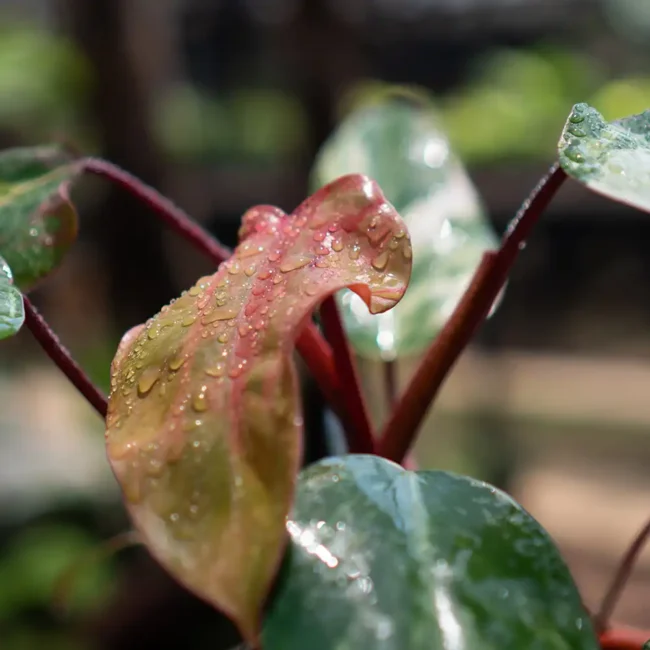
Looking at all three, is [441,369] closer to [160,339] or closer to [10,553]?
[160,339]

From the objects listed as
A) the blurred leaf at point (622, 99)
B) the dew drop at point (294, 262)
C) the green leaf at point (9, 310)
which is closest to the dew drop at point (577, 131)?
the dew drop at point (294, 262)

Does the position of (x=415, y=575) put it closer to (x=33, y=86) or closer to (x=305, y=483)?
(x=305, y=483)

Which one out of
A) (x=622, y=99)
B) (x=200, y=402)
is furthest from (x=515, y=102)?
(x=200, y=402)

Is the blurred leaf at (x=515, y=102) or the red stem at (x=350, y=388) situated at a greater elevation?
the red stem at (x=350, y=388)

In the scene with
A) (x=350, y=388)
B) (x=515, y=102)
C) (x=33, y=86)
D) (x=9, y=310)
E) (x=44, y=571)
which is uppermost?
(x=9, y=310)

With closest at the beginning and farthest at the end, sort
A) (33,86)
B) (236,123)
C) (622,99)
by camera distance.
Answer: (622,99)
(33,86)
(236,123)

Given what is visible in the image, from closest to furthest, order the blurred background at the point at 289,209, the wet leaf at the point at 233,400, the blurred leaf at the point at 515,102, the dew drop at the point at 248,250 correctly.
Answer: the wet leaf at the point at 233,400, the dew drop at the point at 248,250, the blurred background at the point at 289,209, the blurred leaf at the point at 515,102

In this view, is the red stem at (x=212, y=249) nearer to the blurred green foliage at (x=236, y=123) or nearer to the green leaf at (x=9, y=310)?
the green leaf at (x=9, y=310)
